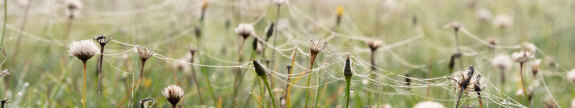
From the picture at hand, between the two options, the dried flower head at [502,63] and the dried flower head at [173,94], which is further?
the dried flower head at [502,63]

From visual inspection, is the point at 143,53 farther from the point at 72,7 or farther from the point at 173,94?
the point at 72,7

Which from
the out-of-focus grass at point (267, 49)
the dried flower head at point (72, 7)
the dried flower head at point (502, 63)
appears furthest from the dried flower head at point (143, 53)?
the dried flower head at point (502, 63)

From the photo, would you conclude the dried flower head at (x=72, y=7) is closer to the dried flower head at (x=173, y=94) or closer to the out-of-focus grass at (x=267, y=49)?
the out-of-focus grass at (x=267, y=49)

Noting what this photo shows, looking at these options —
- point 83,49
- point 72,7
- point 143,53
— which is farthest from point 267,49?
point 83,49

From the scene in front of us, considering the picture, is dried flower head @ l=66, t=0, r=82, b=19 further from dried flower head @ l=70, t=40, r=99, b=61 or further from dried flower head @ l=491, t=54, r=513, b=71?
dried flower head @ l=491, t=54, r=513, b=71

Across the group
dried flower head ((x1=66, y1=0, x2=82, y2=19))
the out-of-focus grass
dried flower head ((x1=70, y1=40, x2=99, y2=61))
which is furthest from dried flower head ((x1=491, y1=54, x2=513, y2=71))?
dried flower head ((x1=66, y1=0, x2=82, y2=19))

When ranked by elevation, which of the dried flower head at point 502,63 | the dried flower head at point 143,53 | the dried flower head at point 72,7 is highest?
the dried flower head at point 72,7

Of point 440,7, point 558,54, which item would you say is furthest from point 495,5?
point 558,54

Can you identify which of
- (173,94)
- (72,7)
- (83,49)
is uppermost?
(72,7)

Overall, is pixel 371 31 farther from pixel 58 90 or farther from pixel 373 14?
pixel 58 90

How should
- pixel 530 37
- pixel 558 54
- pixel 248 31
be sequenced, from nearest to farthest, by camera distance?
pixel 248 31 → pixel 558 54 → pixel 530 37

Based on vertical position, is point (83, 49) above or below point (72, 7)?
below
